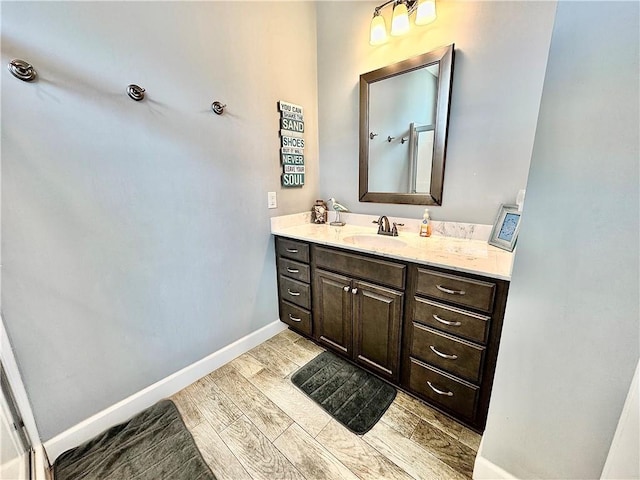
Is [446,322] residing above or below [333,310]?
above

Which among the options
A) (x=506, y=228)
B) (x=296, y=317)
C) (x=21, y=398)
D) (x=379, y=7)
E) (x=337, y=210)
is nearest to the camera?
(x=21, y=398)

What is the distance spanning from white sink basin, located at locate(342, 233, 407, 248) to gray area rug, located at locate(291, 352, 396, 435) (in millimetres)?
864

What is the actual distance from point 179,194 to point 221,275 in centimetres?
59

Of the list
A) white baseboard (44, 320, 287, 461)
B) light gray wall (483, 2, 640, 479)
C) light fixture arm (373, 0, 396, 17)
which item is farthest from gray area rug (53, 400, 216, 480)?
light fixture arm (373, 0, 396, 17)

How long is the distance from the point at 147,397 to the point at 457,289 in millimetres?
1803

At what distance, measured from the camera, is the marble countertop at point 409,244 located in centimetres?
121

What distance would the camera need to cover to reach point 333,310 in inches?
70.5

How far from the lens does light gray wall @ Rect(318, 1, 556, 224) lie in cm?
135

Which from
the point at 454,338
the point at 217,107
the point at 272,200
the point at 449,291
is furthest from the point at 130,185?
the point at 454,338

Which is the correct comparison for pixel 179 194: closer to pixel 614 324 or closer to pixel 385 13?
pixel 385 13

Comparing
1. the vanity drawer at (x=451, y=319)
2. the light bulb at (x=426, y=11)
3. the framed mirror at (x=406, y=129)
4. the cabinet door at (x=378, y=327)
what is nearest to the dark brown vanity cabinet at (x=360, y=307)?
the cabinet door at (x=378, y=327)

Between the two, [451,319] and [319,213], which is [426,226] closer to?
[451,319]

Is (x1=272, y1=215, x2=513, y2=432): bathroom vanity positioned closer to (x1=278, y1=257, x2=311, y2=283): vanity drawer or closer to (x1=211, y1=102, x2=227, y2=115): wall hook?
(x1=278, y1=257, x2=311, y2=283): vanity drawer

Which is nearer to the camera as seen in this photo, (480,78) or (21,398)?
(21,398)
